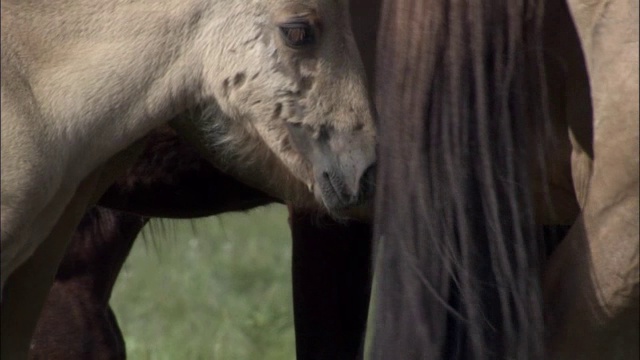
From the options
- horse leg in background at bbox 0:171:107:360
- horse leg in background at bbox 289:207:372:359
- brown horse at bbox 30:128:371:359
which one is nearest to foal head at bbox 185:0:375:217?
horse leg in background at bbox 0:171:107:360

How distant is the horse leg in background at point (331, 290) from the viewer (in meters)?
3.80

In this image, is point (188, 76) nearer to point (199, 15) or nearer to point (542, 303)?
point (199, 15)

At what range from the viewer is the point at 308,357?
385 cm

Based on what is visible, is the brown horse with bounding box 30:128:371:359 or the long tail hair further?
the brown horse with bounding box 30:128:371:359

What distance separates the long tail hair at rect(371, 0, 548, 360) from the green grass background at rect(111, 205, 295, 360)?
1364mm

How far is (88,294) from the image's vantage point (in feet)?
12.8

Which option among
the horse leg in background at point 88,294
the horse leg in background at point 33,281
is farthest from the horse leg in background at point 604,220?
the horse leg in background at point 88,294

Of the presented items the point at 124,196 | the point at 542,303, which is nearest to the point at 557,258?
the point at 542,303

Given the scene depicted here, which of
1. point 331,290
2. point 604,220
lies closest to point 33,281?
point 604,220

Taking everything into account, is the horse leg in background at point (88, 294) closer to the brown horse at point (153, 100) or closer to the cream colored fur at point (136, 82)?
the brown horse at point (153, 100)

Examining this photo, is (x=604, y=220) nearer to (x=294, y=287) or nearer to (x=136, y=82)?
(x=136, y=82)

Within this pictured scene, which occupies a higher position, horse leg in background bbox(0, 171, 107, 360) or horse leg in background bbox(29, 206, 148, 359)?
horse leg in background bbox(0, 171, 107, 360)

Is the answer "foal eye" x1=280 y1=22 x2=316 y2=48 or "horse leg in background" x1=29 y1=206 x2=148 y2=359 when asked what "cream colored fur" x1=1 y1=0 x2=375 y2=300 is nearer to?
"foal eye" x1=280 y1=22 x2=316 y2=48

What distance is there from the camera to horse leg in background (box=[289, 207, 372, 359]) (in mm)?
3797
